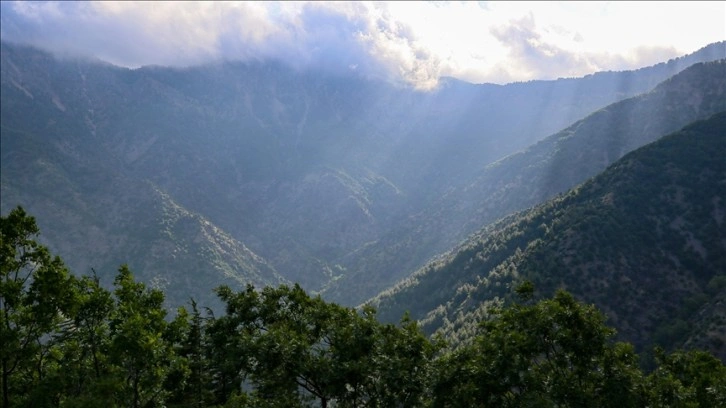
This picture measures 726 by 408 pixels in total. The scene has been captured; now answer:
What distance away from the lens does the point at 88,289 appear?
26.7 metres

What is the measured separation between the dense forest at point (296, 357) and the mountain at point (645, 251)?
77.6 meters

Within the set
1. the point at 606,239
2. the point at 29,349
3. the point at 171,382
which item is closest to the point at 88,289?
the point at 29,349

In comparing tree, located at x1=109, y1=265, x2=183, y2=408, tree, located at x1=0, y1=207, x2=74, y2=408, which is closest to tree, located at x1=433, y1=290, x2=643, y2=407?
tree, located at x1=109, y1=265, x2=183, y2=408

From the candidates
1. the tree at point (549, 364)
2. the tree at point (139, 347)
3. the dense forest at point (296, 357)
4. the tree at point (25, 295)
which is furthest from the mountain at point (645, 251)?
the tree at point (25, 295)

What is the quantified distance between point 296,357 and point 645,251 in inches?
4788

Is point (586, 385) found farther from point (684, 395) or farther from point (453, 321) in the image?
point (453, 321)

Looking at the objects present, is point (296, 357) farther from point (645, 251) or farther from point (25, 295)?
point (645, 251)

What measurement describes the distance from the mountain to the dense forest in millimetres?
77629

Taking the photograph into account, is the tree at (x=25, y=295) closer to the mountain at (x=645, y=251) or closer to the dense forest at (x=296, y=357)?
the dense forest at (x=296, y=357)

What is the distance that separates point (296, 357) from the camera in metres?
26.9

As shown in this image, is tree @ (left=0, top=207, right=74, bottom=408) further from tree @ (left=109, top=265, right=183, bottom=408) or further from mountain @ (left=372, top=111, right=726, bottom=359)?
mountain @ (left=372, top=111, right=726, bottom=359)

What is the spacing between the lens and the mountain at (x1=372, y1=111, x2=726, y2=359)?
348 feet

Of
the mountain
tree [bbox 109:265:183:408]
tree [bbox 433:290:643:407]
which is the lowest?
tree [bbox 433:290:643:407]

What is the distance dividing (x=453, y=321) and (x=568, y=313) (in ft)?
445
